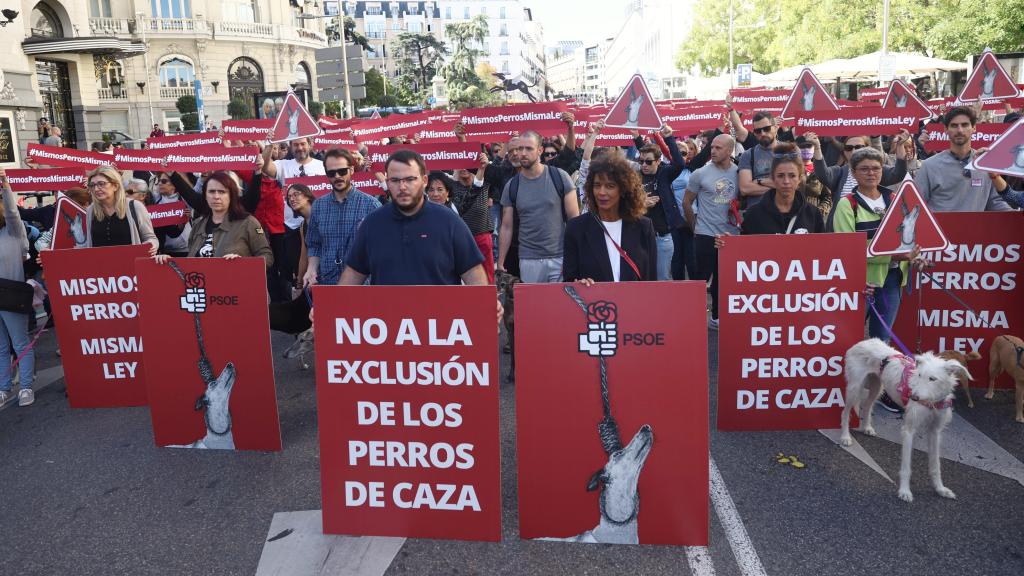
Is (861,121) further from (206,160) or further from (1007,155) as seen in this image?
(206,160)

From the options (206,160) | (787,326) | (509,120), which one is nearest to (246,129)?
(206,160)

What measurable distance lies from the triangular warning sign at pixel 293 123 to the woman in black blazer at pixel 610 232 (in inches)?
188

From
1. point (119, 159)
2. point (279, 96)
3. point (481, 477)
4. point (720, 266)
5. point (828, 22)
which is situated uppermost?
point (828, 22)

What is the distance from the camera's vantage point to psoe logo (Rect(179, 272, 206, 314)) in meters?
5.00

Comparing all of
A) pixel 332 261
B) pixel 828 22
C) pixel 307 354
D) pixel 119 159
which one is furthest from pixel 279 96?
pixel 828 22

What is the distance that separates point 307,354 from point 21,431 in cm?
243

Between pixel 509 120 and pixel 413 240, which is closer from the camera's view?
pixel 413 240

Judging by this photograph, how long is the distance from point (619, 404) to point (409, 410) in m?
1.00

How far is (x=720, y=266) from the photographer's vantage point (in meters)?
4.94

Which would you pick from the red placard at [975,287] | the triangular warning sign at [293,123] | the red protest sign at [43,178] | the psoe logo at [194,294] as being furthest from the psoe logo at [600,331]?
the red protest sign at [43,178]

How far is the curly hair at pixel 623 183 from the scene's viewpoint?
4.38 meters

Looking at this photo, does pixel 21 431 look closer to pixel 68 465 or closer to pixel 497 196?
pixel 68 465

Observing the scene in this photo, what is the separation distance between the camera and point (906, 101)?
8883 mm

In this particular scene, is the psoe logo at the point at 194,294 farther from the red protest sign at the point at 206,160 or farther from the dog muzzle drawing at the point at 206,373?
the red protest sign at the point at 206,160
